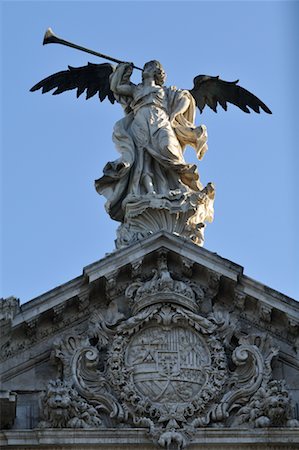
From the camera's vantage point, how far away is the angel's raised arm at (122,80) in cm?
3203

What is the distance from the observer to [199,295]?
94.4ft

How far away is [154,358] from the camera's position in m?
28.1

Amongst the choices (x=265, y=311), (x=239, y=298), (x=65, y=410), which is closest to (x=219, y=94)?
(x=239, y=298)

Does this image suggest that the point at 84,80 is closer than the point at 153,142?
No

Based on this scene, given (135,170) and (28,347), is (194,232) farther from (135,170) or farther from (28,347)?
(28,347)

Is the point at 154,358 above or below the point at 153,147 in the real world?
below

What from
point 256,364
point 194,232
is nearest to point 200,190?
point 194,232

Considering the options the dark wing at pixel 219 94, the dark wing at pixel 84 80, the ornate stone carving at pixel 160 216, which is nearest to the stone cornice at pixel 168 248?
the ornate stone carving at pixel 160 216

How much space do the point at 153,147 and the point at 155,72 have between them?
162 centimetres

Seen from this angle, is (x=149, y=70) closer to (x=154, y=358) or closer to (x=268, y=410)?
(x=154, y=358)

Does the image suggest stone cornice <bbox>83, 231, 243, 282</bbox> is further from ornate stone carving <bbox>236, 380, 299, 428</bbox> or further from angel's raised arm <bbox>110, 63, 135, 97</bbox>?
angel's raised arm <bbox>110, 63, 135, 97</bbox>

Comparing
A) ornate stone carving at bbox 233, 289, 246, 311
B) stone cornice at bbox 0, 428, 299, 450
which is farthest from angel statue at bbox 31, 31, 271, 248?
stone cornice at bbox 0, 428, 299, 450

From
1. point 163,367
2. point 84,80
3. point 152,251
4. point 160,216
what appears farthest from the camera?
point 84,80

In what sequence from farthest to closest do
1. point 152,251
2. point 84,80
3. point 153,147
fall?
point 84,80, point 153,147, point 152,251
